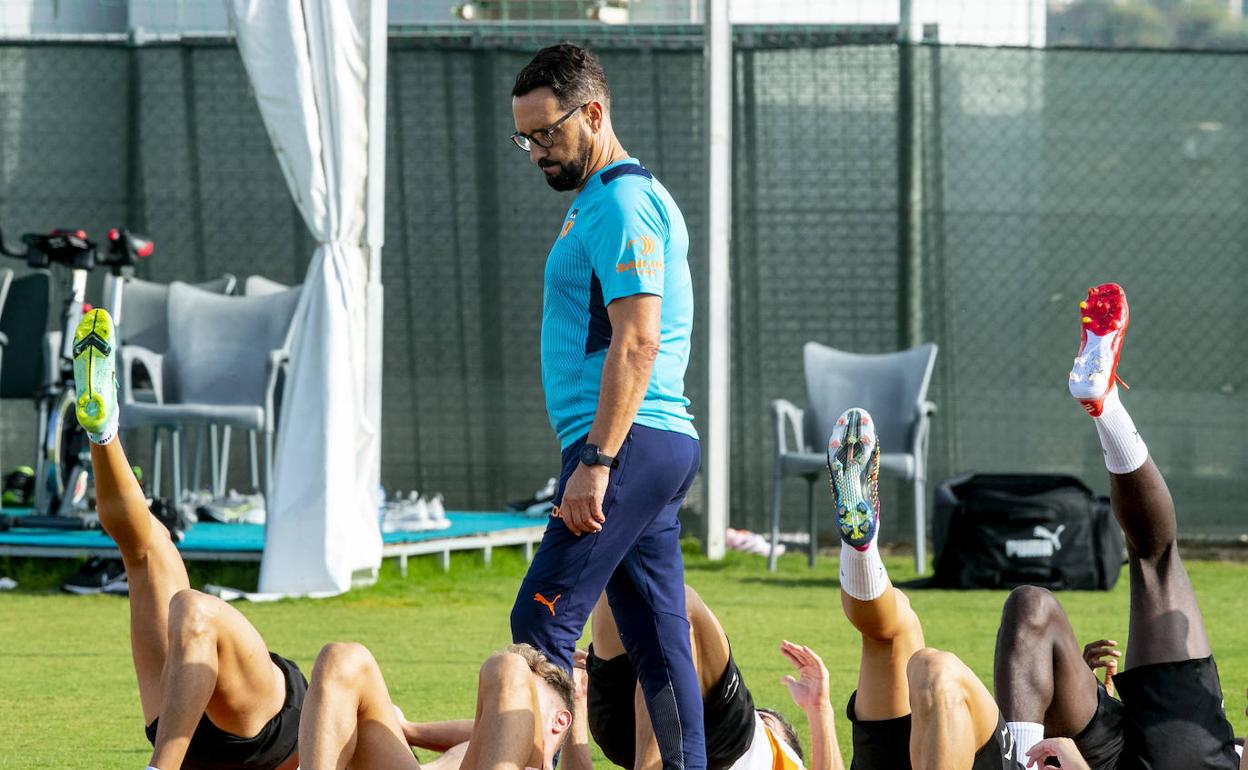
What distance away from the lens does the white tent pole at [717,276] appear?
7.52m

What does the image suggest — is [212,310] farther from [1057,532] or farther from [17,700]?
[1057,532]

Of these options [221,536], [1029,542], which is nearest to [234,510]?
[221,536]

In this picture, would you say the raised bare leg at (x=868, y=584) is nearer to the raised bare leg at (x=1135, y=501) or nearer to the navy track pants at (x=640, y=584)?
the navy track pants at (x=640, y=584)

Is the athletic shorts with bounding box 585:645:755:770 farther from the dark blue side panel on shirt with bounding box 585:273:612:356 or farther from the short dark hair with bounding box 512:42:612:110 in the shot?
the short dark hair with bounding box 512:42:612:110

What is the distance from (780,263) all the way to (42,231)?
12.4 feet

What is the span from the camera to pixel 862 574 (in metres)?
2.67

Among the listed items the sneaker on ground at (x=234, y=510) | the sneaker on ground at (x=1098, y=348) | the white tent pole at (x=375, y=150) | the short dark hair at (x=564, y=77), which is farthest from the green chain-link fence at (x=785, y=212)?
the short dark hair at (x=564, y=77)

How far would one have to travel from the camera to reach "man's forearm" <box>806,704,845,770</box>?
291 centimetres

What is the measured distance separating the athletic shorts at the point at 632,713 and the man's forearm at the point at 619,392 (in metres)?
0.56

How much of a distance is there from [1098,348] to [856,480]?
59cm

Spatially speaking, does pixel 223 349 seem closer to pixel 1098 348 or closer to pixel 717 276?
pixel 717 276

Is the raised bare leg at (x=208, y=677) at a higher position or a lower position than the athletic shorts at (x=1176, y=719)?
higher

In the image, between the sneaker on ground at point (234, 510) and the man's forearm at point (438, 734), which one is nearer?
the man's forearm at point (438, 734)

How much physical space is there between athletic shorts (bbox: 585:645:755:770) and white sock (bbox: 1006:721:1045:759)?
48 cm
